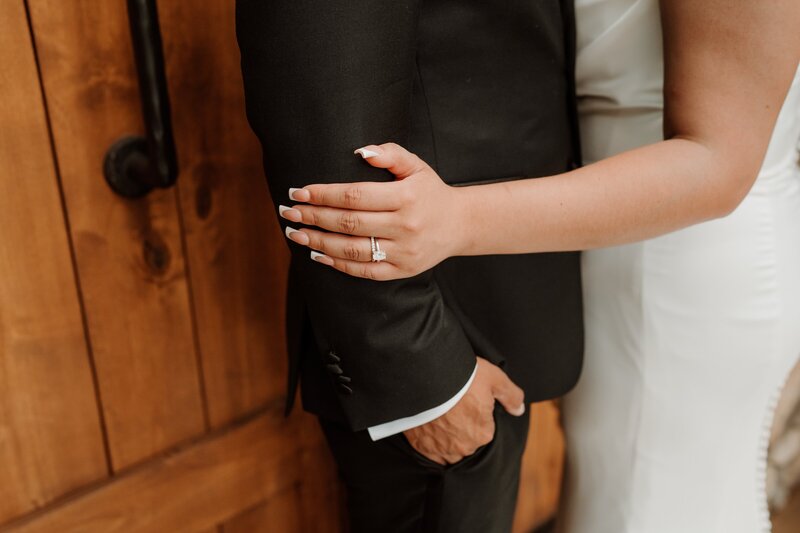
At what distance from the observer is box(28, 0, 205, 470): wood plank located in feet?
2.38

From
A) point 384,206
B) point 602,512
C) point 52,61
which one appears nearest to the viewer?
point 384,206

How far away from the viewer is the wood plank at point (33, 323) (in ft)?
2.30

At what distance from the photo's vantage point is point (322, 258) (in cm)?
60

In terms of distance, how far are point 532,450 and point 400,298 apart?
102cm

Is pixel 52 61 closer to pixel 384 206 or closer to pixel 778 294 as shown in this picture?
pixel 384 206

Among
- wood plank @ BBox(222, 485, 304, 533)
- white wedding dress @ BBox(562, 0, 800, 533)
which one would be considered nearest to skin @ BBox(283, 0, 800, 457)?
white wedding dress @ BBox(562, 0, 800, 533)

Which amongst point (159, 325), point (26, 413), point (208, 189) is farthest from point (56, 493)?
point (208, 189)

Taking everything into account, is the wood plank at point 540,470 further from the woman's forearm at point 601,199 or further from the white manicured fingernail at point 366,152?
the white manicured fingernail at point 366,152

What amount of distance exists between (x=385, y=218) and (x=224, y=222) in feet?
1.24

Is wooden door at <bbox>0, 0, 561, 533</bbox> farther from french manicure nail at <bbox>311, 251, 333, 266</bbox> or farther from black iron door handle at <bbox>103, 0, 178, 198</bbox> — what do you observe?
french manicure nail at <bbox>311, 251, 333, 266</bbox>

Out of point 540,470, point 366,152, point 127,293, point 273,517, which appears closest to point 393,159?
point 366,152

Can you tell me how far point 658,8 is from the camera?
Answer: 2.37 ft

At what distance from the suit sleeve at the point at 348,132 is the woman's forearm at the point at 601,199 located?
8 centimetres

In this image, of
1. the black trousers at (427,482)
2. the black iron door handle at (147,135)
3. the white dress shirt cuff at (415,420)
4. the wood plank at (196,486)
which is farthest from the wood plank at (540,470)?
the black iron door handle at (147,135)
